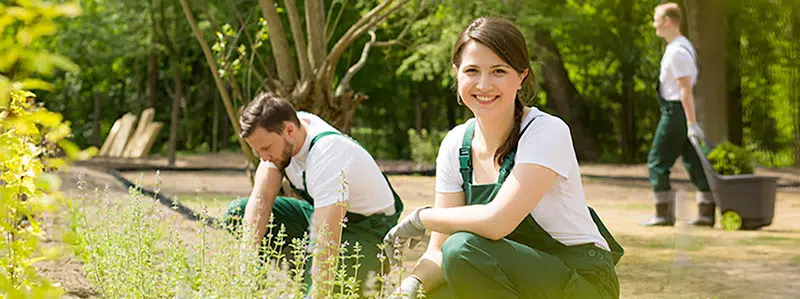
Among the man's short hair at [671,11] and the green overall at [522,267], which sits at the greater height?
the man's short hair at [671,11]

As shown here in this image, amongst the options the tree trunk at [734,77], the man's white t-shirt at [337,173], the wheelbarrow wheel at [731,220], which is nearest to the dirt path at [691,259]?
the wheelbarrow wheel at [731,220]

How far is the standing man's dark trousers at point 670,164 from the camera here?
7781mm

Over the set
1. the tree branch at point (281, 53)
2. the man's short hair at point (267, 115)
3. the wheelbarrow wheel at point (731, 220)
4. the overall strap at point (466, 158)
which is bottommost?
the wheelbarrow wheel at point (731, 220)

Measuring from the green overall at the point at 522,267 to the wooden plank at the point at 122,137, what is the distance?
1767cm

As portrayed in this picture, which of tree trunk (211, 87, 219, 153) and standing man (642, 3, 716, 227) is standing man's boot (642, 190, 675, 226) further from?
tree trunk (211, 87, 219, 153)

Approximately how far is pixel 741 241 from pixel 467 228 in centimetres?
468

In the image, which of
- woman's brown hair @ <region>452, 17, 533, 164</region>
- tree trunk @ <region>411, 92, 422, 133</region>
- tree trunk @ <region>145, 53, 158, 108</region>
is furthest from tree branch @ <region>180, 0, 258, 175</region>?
tree trunk @ <region>145, 53, 158, 108</region>

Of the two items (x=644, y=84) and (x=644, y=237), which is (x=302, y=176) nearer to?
(x=644, y=237)

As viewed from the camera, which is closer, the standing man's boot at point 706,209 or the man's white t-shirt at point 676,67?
the man's white t-shirt at point 676,67

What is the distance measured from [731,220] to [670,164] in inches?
25.7

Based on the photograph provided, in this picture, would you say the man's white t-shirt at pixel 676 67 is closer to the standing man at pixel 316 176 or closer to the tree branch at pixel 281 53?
the tree branch at pixel 281 53

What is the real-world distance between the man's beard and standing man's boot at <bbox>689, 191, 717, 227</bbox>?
463cm

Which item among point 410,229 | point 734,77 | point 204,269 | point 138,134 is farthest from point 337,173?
point 734,77

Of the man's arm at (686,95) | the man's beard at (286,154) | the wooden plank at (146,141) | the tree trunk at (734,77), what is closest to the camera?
the man's beard at (286,154)
